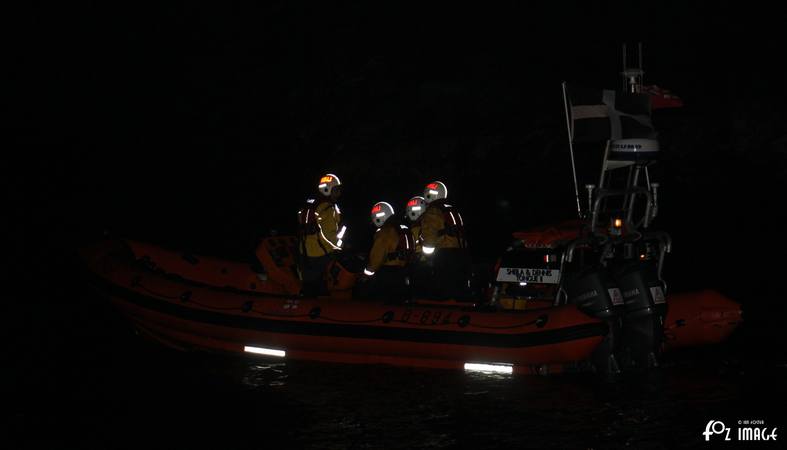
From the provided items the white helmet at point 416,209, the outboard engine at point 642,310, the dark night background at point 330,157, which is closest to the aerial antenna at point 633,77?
the outboard engine at point 642,310

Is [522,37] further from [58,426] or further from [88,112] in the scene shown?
[58,426]

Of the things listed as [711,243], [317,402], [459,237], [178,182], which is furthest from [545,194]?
[317,402]

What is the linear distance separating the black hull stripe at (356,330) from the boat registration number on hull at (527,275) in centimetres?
72

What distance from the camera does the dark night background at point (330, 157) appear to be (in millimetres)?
9562

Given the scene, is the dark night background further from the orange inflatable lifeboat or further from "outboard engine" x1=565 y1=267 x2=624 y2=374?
"outboard engine" x1=565 y1=267 x2=624 y2=374

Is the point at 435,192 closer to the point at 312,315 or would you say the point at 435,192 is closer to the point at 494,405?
the point at 312,315

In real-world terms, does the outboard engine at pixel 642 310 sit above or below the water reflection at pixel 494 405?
above

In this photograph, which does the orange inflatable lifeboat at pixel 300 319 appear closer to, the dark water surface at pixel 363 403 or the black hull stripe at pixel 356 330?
the black hull stripe at pixel 356 330

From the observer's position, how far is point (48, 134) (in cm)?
3638

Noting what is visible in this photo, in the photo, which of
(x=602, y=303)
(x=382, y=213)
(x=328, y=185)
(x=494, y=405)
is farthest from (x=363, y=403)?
(x=328, y=185)

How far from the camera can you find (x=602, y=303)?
31.5ft

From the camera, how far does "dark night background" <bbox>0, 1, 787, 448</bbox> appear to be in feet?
31.4

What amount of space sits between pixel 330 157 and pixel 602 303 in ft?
75.3

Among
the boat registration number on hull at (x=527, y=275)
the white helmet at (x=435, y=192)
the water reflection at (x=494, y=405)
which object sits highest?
the white helmet at (x=435, y=192)
